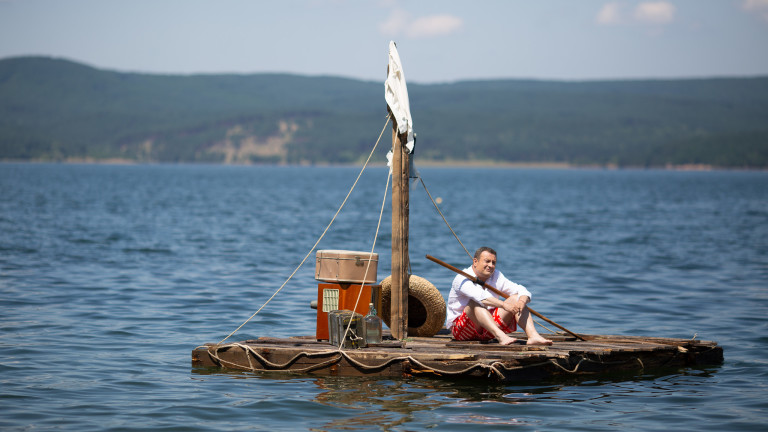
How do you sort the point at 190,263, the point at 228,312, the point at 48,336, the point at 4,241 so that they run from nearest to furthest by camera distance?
the point at 48,336
the point at 228,312
the point at 190,263
the point at 4,241

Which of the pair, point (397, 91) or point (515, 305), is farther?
point (397, 91)

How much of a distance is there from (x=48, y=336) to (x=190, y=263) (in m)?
11.6

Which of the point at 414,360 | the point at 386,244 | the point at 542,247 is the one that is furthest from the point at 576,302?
the point at 386,244

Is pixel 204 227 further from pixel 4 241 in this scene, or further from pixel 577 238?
pixel 577 238

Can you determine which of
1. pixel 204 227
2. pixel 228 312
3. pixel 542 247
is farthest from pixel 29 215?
pixel 228 312

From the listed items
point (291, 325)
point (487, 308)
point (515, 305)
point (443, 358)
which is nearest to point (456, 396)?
point (443, 358)

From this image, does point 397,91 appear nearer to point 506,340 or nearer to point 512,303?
point 512,303

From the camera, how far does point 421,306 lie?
45.1 ft

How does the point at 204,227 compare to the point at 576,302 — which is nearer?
the point at 576,302

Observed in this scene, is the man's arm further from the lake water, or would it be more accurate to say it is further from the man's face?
the lake water

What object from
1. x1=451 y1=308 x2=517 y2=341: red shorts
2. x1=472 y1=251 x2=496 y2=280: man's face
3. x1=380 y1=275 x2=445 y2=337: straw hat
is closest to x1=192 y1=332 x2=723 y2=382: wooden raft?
x1=451 y1=308 x2=517 y2=341: red shorts

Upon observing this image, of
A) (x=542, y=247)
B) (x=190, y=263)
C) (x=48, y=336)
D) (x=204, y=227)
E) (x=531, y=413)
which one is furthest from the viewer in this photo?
(x=204, y=227)

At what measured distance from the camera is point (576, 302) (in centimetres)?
1964

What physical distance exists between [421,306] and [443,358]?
2232 millimetres
